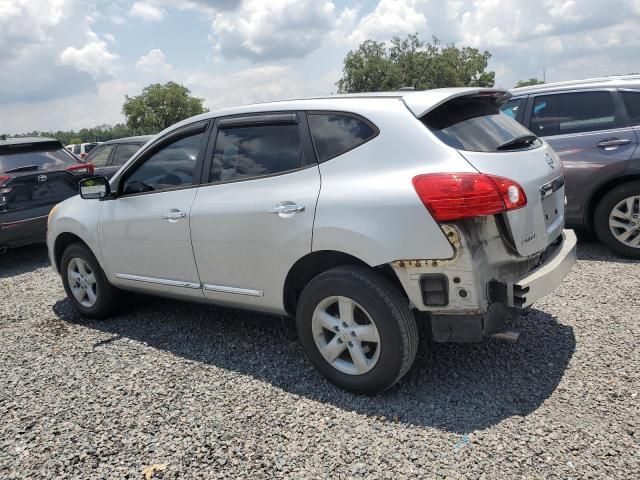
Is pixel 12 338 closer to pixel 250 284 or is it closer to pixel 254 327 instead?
pixel 254 327

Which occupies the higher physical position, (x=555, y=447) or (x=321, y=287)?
(x=321, y=287)

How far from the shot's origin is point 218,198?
144 inches

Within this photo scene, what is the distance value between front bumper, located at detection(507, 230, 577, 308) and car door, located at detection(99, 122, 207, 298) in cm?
221

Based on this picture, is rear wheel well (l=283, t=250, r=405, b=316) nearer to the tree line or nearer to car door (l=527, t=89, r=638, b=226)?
car door (l=527, t=89, r=638, b=226)

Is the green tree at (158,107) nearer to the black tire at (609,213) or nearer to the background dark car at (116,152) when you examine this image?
the background dark car at (116,152)

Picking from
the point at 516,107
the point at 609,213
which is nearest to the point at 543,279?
the point at 609,213

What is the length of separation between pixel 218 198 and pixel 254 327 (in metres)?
1.27

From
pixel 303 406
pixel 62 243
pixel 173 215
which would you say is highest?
pixel 173 215

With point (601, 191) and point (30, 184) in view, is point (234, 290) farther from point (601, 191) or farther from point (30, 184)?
point (30, 184)

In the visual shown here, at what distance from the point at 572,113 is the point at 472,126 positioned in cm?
345

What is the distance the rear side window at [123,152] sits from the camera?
10.6 m

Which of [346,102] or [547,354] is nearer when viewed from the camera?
[346,102]

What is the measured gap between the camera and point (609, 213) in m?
5.62

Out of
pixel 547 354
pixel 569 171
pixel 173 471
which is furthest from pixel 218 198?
pixel 569 171
